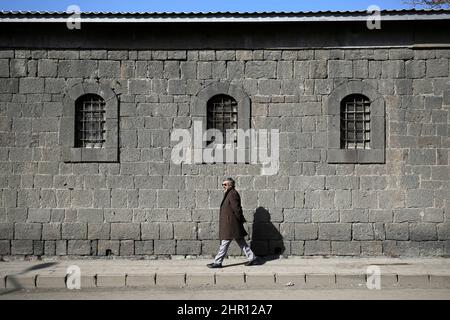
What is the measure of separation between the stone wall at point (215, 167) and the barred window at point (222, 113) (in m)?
0.38

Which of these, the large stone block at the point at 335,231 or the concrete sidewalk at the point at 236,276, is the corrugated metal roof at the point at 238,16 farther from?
the concrete sidewalk at the point at 236,276

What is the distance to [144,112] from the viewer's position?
34.3ft

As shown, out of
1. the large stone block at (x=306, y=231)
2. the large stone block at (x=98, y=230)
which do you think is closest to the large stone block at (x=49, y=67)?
the large stone block at (x=98, y=230)

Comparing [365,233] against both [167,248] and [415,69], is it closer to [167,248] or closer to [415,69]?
[415,69]

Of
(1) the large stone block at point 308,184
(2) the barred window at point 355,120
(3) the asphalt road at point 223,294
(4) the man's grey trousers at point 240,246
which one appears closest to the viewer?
(3) the asphalt road at point 223,294

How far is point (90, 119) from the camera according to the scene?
1056cm

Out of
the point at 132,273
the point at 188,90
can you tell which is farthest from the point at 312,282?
the point at 188,90

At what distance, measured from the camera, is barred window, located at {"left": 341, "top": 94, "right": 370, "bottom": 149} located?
10500mm

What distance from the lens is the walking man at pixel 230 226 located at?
9.36m

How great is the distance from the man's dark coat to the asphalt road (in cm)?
142

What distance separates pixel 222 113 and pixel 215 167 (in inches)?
44.0

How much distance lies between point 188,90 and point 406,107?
4.39m

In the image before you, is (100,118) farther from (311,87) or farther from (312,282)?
(312,282)

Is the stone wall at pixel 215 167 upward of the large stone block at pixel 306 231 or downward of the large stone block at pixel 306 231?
upward
